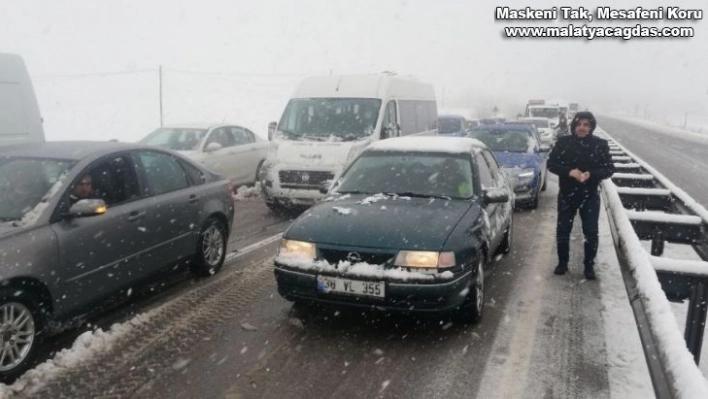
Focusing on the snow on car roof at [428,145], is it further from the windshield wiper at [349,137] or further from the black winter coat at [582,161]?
A: the windshield wiper at [349,137]

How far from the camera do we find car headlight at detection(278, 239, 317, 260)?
4383 mm

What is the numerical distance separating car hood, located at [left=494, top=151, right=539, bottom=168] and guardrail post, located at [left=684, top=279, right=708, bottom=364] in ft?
22.3

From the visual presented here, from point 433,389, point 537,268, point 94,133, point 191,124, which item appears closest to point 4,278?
point 433,389

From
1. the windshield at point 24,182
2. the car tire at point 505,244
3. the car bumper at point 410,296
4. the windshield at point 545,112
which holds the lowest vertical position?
the car tire at point 505,244

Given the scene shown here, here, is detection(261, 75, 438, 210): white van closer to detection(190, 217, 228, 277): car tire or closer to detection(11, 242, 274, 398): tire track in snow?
detection(190, 217, 228, 277): car tire

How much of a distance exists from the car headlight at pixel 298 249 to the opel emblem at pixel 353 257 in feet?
0.99

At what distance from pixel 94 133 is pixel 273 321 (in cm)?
2821

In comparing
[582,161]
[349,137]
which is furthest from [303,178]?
[582,161]

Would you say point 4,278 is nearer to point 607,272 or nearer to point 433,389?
point 433,389

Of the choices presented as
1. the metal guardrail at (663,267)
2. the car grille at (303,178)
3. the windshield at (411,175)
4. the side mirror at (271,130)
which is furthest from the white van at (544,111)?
the windshield at (411,175)

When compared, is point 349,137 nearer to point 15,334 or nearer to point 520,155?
point 520,155

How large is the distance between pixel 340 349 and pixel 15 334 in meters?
2.24

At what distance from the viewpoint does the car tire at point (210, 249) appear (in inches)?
228

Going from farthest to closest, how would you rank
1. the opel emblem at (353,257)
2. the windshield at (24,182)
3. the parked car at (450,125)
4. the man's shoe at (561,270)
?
the parked car at (450,125)
the man's shoe at (561,270)
the opel emblem at (353,257)
the windshield at (24,182)
